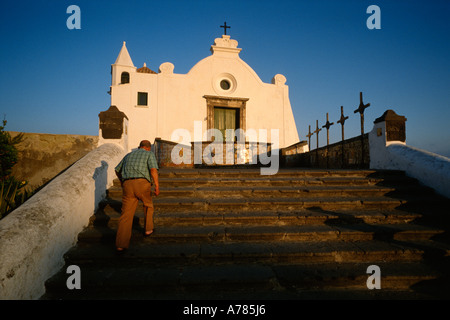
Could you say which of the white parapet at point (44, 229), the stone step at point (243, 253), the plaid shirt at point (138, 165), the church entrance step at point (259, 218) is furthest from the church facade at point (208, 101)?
the stone step at point (243, 253)

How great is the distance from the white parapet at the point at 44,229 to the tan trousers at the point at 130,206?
2.41 feet

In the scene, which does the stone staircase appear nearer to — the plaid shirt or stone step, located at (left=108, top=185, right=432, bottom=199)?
stone step, located at (left=108, top=185, right=432, bottom=199)

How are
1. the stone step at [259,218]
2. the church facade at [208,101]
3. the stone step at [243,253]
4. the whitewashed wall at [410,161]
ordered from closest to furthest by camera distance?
1. the stone step at [243,253]
2. the stone step at [259,218]
3. the whitewashed wall at [410,161]
4. the church facade at [208,101]

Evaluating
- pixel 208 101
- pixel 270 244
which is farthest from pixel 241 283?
pixel 208 101

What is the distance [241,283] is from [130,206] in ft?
6.11

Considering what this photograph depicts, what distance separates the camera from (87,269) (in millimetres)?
2900

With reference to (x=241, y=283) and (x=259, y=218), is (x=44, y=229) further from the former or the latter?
(x=259, y=218)

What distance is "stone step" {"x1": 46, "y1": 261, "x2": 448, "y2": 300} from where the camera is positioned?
254 centimetres

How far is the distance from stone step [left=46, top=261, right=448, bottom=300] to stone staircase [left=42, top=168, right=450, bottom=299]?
0.01 metres

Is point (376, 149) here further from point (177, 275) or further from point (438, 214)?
point (177, 275)

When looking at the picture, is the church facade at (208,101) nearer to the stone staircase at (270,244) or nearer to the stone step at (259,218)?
the stone staircase at (270,244)

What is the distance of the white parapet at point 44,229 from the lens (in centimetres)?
226

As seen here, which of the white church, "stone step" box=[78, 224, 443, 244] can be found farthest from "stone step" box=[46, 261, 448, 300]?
the white church
